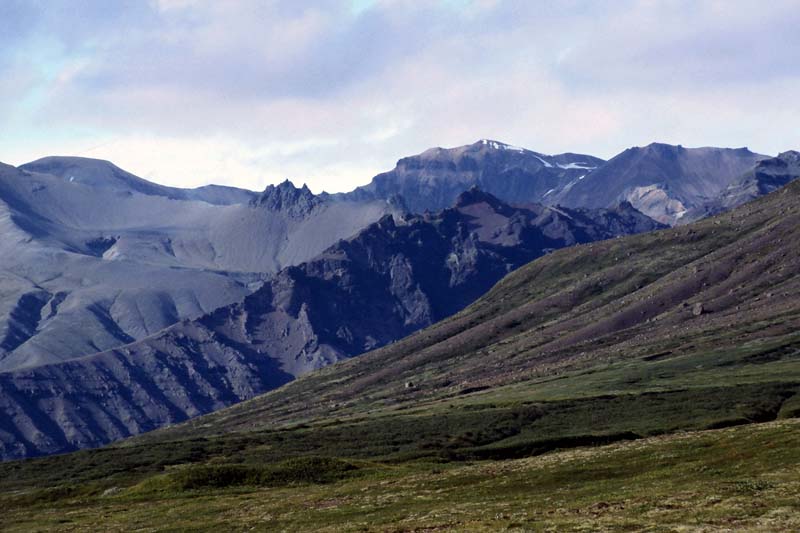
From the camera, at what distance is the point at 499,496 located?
333ft

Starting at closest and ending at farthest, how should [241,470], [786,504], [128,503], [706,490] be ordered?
[786,504]
[706,490]
[128,503]
[241,470]

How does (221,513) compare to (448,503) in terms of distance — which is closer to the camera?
(448,503)

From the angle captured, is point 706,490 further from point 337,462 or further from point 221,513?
point 337,462

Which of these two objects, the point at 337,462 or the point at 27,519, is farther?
the point at 337,462

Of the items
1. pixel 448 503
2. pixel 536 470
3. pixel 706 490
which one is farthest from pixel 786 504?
pixel 536 470

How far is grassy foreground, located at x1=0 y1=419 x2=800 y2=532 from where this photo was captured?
7694cm

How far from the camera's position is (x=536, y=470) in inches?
4550

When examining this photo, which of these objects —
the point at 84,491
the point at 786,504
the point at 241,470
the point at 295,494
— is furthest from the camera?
the point at 84,491

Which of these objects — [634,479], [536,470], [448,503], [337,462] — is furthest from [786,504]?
[337,462]

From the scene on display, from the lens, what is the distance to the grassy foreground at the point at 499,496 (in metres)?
76.9

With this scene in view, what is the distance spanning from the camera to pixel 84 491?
159250mm

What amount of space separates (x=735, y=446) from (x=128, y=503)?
69443 millimetres

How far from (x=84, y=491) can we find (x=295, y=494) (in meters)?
48.7

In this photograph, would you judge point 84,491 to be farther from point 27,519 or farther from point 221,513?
point 221,513
